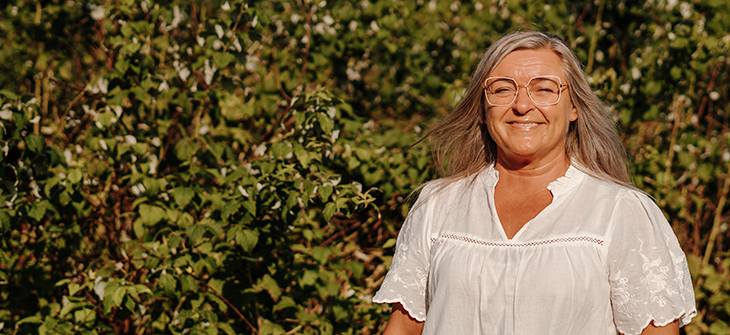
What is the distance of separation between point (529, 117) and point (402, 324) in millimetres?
688

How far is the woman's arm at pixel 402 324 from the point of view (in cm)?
183

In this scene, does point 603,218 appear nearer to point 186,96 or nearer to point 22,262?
point 186,96

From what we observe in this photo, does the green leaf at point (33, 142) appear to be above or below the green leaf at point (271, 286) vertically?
above

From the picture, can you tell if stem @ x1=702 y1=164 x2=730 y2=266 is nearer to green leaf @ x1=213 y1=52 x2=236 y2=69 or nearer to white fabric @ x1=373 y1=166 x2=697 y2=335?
white fabric @ x1=373 y1=166 x2=697 y2=335

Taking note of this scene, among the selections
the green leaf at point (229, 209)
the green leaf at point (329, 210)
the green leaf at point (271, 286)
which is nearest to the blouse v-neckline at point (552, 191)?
the green leaf at point (329, 210)

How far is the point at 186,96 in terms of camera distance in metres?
3.12

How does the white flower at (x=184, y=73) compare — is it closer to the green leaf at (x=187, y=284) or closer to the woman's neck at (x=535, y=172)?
the green leaf at (x=187, y=284)

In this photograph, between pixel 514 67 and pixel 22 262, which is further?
pixel 22 262

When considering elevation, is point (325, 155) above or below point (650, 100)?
below

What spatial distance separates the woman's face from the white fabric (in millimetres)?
104

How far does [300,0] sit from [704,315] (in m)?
2.84

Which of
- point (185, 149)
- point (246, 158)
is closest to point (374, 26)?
point (246, 158)

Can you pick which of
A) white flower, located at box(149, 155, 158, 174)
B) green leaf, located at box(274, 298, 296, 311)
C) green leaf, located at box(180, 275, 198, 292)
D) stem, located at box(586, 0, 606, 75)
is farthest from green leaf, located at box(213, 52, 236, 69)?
stem, located at box(586, 0, 606, 75)

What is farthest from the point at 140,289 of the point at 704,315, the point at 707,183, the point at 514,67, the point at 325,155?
the point at 707,183
